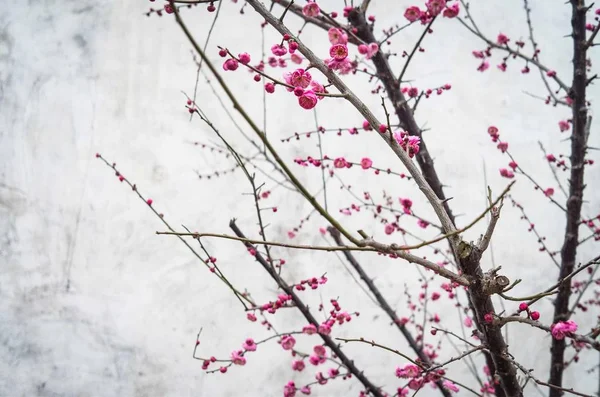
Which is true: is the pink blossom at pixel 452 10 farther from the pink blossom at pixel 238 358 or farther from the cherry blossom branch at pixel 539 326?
the pink blossom at pixel 238 358

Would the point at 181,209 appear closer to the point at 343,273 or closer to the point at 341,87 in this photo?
the point at 343,273

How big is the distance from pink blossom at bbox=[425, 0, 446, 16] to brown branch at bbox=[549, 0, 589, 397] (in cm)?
49

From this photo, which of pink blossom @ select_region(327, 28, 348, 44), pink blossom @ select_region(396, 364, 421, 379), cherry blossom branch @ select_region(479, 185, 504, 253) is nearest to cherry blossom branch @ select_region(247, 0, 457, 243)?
cherry blossom branch @ select_region(479, 185, 504, 253)

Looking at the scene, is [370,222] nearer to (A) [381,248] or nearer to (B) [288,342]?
(B) [288,342]

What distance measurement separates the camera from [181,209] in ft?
5.90

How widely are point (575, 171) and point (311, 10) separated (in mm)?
951

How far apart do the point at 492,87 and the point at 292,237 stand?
139 cm

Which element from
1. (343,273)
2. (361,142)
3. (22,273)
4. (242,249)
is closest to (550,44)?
(361,142)

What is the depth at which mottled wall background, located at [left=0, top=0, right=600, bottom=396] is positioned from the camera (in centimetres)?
160

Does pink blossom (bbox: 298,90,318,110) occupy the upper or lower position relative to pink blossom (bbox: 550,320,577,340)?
upper

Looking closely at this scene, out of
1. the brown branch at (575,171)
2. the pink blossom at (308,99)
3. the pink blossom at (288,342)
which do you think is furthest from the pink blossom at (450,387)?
the pink blossom at (308,99)

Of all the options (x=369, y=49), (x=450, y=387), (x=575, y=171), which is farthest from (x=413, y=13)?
(x=450, y=387)

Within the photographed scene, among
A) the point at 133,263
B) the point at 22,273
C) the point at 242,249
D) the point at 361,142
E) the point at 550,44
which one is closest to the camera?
the point at 22,273

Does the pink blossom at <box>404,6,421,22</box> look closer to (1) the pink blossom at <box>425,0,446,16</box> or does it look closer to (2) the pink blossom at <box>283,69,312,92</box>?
(1) the pink blossom at <box>425,0,446,16</box>
